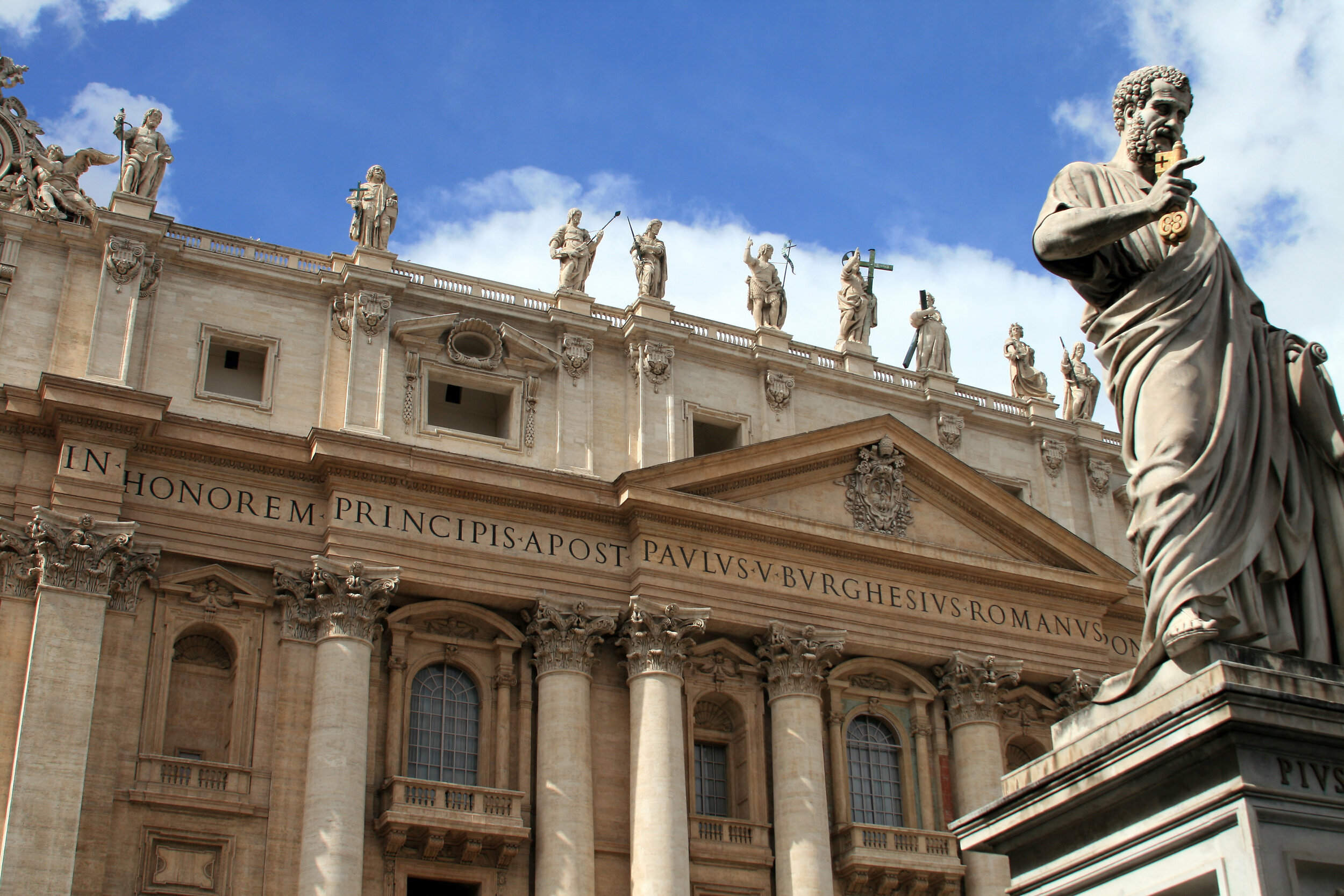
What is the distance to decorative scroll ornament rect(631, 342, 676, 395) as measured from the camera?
27781 mm

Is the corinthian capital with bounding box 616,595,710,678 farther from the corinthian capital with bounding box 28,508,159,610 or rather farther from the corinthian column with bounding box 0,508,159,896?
the corinthian capital with bounding box 28,508,159,610

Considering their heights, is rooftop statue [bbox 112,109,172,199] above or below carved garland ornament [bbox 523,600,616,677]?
above

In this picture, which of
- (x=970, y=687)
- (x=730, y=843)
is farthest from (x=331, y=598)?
(x=970, y=687)

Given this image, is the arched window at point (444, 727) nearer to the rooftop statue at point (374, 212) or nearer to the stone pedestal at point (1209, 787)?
the rooftop statue at point (374, 212)

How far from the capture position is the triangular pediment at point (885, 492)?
27.0 meters

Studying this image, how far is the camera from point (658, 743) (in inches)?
952

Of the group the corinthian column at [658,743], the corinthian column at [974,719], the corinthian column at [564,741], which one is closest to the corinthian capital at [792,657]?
the corinthian column at [658,743]

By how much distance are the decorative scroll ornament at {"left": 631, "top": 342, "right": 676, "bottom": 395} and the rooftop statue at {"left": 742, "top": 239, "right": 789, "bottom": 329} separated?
Answer: 2.91 metres

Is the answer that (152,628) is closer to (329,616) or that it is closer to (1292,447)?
(329,616)

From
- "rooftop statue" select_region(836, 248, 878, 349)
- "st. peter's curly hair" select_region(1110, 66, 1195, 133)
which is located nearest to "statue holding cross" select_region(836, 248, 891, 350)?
"rooftop statue" select_region(836, 248, 878, 349)

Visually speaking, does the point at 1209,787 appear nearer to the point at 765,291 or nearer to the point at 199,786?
the point at 199,786

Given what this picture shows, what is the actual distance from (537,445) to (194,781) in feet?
26.6

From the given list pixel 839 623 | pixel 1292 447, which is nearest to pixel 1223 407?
pixel 1292 447

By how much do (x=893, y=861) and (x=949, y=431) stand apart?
9.29 m
